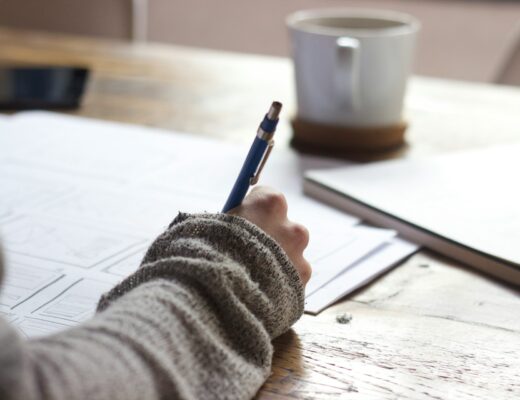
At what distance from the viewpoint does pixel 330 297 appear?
0.55 metres

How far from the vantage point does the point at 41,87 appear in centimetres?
107

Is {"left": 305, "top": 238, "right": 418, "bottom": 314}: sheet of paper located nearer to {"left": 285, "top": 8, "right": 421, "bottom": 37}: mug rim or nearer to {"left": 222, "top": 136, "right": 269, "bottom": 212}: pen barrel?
{"left": 222, "top": 136, "right": 269, "bottom": 212}: pen barrel

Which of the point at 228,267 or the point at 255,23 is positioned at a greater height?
the point at 228,267

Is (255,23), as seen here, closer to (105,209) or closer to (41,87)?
(41,87)

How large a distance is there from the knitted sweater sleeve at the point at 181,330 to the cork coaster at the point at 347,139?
16.6 inches

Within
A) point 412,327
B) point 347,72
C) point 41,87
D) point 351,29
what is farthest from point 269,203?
point 41,87

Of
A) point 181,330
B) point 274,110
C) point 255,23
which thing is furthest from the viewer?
point 255,23

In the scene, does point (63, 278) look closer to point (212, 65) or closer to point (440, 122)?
point (440, 122)

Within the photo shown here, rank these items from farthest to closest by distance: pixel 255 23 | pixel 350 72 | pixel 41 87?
pixel 255 23 → pixel 41 87 → pixel 350 72

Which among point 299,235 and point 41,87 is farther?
point 41,87

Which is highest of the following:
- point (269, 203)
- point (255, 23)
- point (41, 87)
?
point (269, 203)

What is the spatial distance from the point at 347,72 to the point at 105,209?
0.31 metres

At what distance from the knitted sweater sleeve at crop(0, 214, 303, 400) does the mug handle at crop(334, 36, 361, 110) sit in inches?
16.0

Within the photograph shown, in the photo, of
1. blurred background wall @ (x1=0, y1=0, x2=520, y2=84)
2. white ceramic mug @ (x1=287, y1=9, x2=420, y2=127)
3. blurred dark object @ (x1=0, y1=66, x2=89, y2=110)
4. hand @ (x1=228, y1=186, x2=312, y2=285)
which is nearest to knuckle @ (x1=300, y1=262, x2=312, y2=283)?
hand @ (x1=228, y1=186, x2=312, y2=285)
